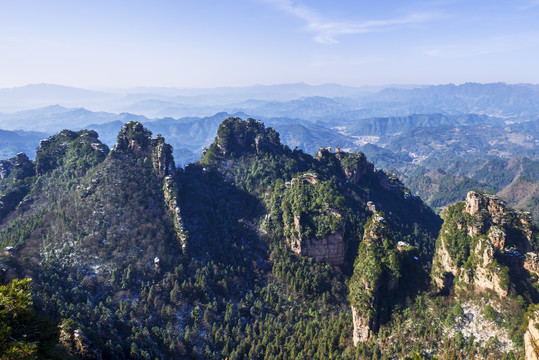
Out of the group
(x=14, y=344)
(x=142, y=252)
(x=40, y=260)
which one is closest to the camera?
(x=14, y=344)

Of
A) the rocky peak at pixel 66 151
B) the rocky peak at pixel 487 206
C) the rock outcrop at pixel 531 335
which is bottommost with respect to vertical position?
the rock outcrop at pixel 531 335

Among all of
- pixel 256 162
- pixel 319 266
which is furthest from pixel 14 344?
pixel 256 162

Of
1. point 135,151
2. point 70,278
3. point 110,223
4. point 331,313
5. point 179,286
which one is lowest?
point 331,313

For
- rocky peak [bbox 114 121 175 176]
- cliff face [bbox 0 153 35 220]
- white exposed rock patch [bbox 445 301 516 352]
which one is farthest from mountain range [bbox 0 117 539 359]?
rocky peak [bbox 114 121 175 176]

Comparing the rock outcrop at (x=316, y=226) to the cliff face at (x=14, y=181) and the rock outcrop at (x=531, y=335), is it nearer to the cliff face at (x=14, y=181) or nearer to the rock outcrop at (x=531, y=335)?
the rock outcrop at (x=531, y=335)

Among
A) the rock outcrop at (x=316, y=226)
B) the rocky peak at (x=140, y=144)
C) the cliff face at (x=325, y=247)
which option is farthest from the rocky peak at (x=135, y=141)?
the cliff face at (x=325, y=247)

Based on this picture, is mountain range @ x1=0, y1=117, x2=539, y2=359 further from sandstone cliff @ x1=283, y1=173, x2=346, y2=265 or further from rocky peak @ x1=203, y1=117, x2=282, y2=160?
rocky peak @ x1=203, y1=117, x2=282, y2=160

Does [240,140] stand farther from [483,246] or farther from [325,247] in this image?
[483,246]

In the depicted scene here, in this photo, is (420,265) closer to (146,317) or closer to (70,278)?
(146,317)
